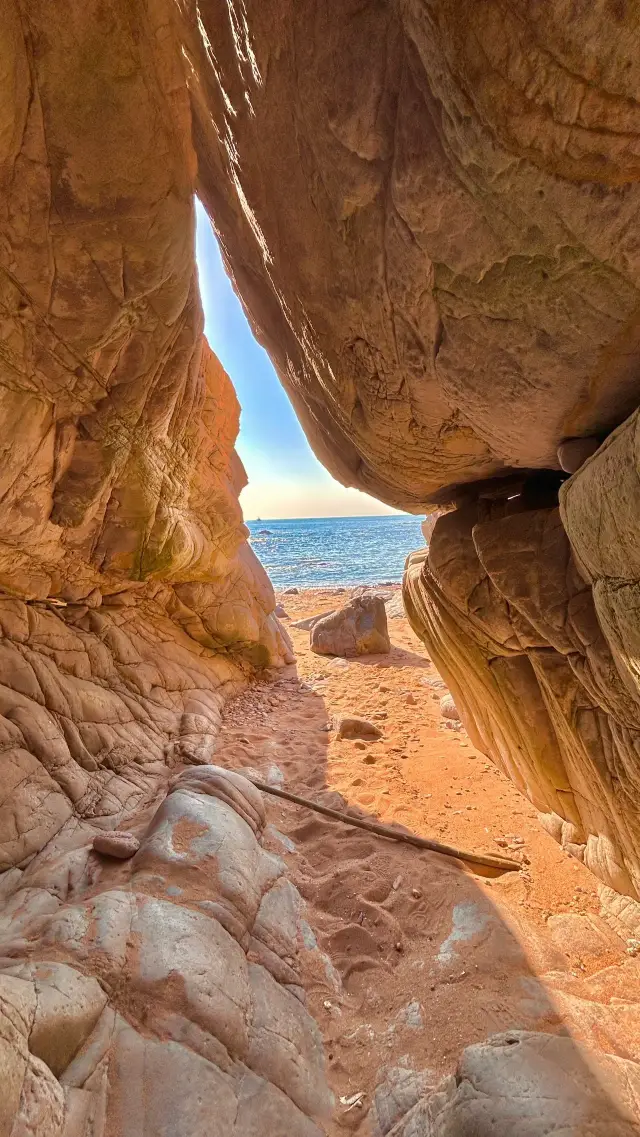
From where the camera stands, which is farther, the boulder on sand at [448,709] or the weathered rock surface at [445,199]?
the boulder on sand at [448,709]

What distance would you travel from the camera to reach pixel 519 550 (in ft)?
11.1

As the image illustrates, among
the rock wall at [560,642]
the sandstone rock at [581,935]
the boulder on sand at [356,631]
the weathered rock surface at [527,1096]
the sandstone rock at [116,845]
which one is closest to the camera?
the weathered rock surface at [527,1096]

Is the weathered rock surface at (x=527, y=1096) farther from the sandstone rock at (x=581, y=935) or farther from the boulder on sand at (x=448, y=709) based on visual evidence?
the boulder on sand at (x=448, y=709)

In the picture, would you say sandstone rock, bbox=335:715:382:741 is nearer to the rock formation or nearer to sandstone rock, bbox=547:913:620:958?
the rock formation

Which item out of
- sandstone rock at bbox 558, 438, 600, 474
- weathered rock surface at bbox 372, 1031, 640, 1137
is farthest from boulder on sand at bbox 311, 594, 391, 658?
weathered rock surface at bbox 372, 1031, 640, 1137

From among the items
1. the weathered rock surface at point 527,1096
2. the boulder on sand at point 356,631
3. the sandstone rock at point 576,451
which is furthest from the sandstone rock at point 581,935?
the boulder on sand at point 356,631

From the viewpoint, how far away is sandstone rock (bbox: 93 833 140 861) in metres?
3.27

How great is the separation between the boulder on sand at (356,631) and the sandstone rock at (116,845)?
747cm

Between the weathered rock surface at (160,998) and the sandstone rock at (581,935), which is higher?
the weathered rock surface at (160,998)

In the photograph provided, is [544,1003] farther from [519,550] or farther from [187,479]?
[187,479]

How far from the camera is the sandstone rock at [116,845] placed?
3273mm

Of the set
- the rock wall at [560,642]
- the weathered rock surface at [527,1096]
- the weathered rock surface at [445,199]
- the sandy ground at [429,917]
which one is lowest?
the sandy ground at [429,917]

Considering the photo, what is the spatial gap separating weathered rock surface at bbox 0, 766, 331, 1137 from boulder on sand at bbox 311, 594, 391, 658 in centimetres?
721

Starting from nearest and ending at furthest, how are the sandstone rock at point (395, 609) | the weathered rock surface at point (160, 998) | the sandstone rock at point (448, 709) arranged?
the weathered rock surface at point (160, 998) → the sandstone rock at point (448, 709) → the sandstone rock at point (395, 609)
